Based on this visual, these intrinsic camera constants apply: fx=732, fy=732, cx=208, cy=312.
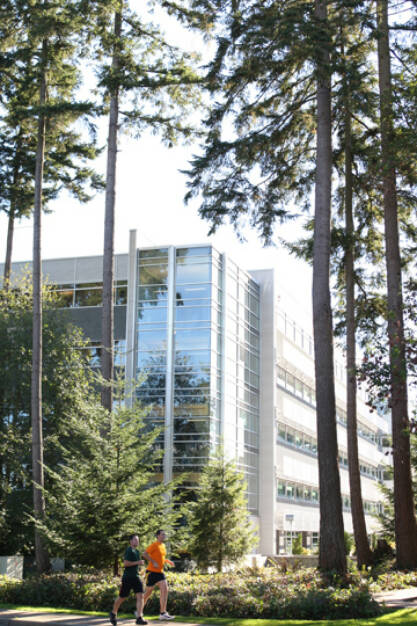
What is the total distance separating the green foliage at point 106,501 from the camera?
16.9m

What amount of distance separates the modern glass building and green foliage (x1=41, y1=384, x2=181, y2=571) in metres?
13.7

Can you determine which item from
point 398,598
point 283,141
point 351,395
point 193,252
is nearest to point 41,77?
point 283,141

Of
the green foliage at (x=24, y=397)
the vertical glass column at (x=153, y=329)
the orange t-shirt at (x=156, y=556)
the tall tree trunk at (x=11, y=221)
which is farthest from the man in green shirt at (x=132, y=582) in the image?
the vertical glass column at (x=153, y=329)

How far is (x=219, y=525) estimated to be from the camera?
26.1 meters

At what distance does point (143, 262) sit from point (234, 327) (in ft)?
20.9

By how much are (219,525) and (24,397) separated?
343 inches

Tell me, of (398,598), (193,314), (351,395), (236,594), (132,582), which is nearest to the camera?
(132,582)

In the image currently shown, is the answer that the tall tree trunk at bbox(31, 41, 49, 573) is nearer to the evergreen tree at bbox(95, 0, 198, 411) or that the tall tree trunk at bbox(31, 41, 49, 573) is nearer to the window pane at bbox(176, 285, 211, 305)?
the evergreen tree at bbox(95, 0, 198, 411)

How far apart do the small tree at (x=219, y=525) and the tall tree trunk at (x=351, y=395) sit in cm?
497

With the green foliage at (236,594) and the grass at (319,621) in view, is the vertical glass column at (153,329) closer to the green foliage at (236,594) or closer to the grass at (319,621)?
the green foliage at (236,594)

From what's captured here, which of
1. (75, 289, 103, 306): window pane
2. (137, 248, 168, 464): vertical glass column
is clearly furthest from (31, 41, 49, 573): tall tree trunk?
(75, 289, 103, 306): window pane

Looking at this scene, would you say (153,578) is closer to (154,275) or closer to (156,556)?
(156,556)

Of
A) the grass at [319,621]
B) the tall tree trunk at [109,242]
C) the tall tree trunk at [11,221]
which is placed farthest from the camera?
the tall tree trunk at [11,221]

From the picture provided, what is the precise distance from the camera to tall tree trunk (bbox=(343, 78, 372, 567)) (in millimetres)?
22438
